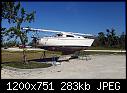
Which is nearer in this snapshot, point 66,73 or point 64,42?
point 66,73

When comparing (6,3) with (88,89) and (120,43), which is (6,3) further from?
(120,43)

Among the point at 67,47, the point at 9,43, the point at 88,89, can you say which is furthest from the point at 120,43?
the point at 88,89

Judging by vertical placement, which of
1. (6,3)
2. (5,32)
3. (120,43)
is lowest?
(120,43)

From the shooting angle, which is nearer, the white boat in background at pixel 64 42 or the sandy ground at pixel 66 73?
the sandy ground at pixel 66 73

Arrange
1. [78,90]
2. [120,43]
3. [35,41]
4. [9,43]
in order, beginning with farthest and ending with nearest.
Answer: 1. [120,43]
2. [35,41]
3. [9,43]
4. [78,90]

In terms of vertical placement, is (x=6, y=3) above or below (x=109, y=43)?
above

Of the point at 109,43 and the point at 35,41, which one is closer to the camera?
the point at 35,41

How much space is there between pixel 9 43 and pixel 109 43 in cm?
5800

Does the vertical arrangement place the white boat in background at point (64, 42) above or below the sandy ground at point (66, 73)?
above

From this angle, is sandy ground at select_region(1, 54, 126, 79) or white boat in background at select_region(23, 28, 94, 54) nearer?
sandy ground at select_region(1, 54, 126, 79)

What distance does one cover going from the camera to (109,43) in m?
79.7

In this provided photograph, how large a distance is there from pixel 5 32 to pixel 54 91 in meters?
13.9

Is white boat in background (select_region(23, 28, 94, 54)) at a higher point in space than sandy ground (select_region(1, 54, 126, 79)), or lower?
higher

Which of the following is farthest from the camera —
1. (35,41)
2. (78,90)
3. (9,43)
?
(35,41)
